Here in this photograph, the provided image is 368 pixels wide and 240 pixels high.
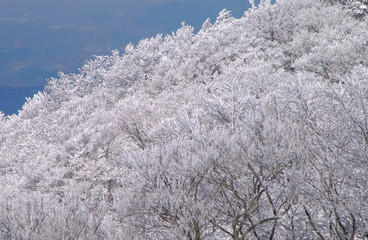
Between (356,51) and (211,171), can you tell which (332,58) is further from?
(211,171)

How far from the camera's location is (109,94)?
1839 inches

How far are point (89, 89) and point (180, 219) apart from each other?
52.1 m

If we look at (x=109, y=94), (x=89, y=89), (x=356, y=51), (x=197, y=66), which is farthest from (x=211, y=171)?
(x=89, y=89)

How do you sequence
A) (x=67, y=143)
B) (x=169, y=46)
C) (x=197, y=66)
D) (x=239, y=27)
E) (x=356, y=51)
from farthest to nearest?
1. (x=169, y=46)
2. (x=239, y=27)
3. (x=197, y=66)
4. (x=356, y=51)
5. (x=67, y=143)

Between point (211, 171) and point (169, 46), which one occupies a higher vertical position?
point (169, 46)

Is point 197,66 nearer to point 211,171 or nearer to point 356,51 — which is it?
point 356,51

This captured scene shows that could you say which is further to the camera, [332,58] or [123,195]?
[332,58]

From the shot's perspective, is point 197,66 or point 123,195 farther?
point 197,66

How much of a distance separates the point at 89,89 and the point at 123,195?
5076cm

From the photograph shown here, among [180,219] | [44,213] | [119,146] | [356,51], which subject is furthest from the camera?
[356,51]

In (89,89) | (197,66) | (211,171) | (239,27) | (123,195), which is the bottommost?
(123,195)

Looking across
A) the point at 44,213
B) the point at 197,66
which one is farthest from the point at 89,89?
the point at 44,213

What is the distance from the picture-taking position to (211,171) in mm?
10500

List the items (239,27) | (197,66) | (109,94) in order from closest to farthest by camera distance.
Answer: (197,66), (239,27), (109,94)
